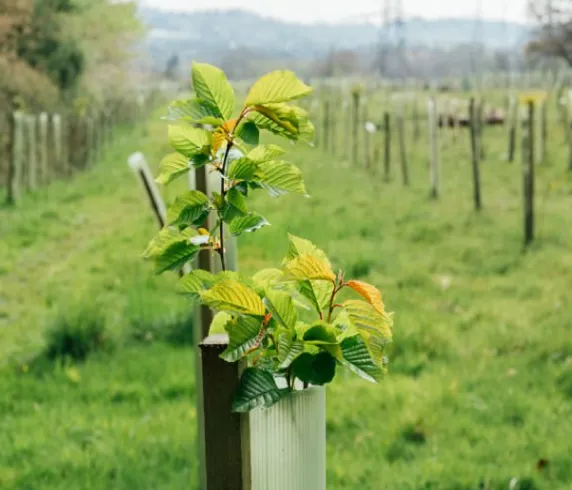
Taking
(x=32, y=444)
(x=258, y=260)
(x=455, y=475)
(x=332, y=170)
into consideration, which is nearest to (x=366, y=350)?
(x=455, y=475)

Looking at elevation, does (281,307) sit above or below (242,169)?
below

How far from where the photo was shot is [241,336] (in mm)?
1751

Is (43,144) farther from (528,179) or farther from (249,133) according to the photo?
(249,133)

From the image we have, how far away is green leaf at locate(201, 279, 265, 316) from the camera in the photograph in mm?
1766

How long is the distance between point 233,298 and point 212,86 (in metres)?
0.40

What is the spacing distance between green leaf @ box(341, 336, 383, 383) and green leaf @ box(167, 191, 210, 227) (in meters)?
0.39

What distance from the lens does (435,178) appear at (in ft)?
48.7

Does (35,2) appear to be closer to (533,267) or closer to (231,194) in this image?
(533,267)

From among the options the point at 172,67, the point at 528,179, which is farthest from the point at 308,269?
the point at 172,67

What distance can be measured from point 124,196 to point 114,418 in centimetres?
1217

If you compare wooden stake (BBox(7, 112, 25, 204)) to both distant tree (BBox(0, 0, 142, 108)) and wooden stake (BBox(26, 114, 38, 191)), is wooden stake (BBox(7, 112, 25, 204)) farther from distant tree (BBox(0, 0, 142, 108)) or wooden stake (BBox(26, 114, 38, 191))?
distant tree (BBox(0, 0, 142, 108))

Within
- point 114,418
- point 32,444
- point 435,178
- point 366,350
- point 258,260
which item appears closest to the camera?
point 366,350

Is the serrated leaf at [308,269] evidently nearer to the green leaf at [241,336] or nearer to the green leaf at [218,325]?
the green leaf at [241,336]

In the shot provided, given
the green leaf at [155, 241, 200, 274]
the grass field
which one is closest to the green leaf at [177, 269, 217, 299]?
the green leaf at [155, 241, 200, 274]
